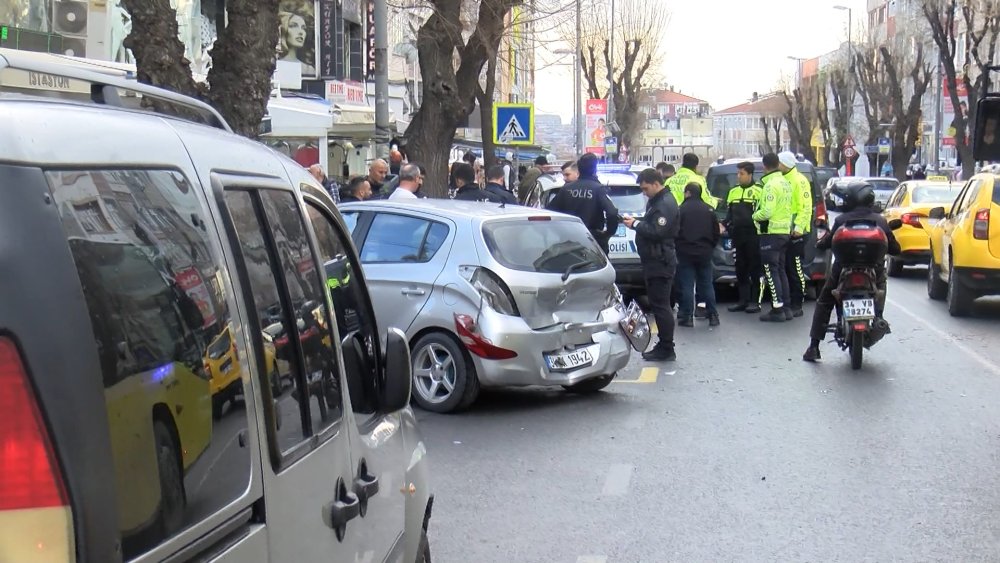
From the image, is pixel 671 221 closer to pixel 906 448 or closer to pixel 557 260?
pixel 557 260

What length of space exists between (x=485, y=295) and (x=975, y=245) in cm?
813

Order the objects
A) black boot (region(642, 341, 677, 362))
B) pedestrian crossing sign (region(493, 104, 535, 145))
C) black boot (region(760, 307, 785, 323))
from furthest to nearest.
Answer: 1. pedestrian crossing sign (region(493, 104, 535, 145))
2. black boot (region(760, 307, 785, 323))
3. black boot (region(642, 341, 677, 362))

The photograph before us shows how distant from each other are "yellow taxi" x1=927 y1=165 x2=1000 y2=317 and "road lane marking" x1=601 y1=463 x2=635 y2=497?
8.71m

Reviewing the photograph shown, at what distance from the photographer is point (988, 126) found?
A: 1199 centimetres

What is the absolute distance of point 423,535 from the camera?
445 centimetres

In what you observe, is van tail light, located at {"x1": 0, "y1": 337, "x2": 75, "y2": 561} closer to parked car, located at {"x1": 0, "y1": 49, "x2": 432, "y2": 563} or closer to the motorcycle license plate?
parked car, located at {"x1": 0, "y1": 49, "x2": 432, "y2": 563}

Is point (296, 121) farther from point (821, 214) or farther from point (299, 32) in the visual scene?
point (299, 32)

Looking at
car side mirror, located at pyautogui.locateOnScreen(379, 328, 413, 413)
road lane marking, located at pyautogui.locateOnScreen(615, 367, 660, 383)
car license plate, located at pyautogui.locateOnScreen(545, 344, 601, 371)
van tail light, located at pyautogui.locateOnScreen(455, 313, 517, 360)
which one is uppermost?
car side mirror, located at pyautogui.locateOnScreen(379, 328, 413, 413)

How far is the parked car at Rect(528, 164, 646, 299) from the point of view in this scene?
1578 centimetres

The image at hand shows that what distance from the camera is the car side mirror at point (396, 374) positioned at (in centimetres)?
368

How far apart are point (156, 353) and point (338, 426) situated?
1184mm

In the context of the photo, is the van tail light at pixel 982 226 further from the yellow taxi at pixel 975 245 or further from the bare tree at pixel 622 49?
the bare tree at pixel 622 49

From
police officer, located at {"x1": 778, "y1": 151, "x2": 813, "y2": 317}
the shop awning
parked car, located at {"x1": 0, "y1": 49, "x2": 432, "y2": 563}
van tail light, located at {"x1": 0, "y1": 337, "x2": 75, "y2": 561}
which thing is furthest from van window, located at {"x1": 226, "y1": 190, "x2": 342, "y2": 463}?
the shop awning

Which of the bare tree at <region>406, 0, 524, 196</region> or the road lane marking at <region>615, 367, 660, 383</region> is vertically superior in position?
the bare tree at <region>406, 0, 524, 196</region>
